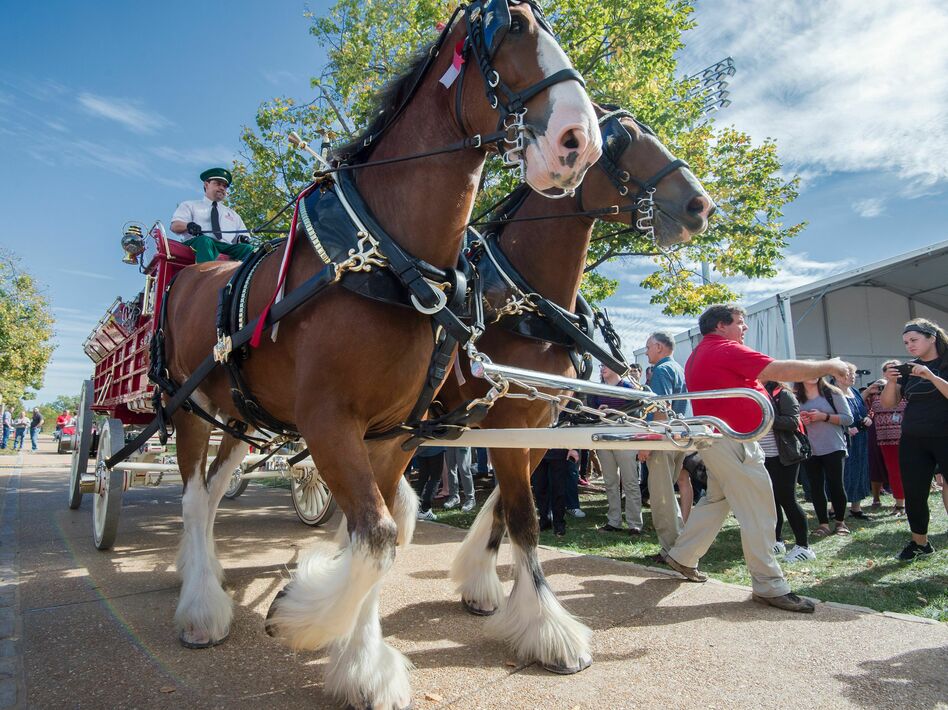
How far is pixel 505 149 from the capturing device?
7.80 feet

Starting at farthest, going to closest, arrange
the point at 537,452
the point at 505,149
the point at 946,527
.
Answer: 1. the point at 946,527
2. the point at 537,452
3. the point at 505,149

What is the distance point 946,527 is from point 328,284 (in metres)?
7.69

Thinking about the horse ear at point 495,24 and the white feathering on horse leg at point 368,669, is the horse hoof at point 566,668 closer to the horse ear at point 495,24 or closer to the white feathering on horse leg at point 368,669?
the white feathering on horse leg at point 368,669

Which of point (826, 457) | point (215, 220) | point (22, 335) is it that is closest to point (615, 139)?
point (215, 220)

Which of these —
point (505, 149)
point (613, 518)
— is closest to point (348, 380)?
point (505, 149)

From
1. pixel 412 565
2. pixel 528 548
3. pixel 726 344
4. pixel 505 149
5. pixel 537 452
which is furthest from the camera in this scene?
pixel 412 565

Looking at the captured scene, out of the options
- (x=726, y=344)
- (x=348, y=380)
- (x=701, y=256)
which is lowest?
(x=348, y=380)

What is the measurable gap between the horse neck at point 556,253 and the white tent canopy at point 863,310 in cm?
1084

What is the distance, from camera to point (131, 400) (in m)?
5.10

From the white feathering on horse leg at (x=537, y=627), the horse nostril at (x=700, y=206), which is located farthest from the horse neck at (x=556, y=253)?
the white feathering on horse leg at (x=537, y=627)

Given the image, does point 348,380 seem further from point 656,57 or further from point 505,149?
point 656,57

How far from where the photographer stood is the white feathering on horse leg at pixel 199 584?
3.29 m

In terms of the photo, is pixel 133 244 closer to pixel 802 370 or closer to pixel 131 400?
pixel 131 400

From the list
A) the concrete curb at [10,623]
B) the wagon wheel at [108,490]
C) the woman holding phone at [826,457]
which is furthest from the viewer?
the woman holding phone at [826,457]
